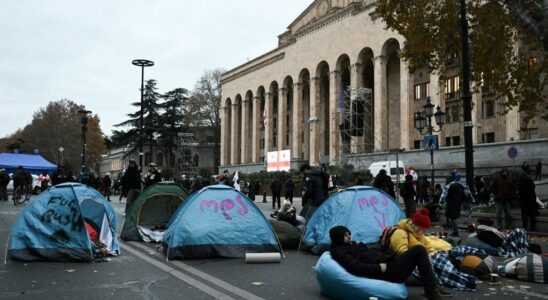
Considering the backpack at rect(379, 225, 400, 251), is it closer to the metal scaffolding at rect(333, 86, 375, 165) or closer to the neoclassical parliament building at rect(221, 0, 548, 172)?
the neoclassical parliament building at rect(221, 0, 548, 172)

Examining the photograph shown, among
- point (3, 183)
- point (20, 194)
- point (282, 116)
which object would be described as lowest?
point (20, 194)

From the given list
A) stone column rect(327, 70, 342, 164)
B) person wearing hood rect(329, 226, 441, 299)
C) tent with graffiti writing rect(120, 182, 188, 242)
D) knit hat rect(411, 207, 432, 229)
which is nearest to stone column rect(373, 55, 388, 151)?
stone column rect(327, 70, 342, 164)

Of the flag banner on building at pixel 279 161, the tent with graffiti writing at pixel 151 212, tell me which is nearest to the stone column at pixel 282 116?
the flag banner on building at pixel 279 161

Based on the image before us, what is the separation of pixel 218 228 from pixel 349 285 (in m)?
4.26

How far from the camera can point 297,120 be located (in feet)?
200

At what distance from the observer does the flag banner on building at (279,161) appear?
55281 mm

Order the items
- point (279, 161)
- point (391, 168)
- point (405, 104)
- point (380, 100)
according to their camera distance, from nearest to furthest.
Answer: point (391, 168)
point (405, 104)
point (380, 100)
point (279, 161)

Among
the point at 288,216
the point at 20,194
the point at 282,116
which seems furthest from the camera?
the point at 282,116

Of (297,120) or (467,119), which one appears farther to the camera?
(297,120)

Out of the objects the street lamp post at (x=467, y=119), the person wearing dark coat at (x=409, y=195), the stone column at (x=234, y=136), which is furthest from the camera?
the stone column at (x=234, y=136)

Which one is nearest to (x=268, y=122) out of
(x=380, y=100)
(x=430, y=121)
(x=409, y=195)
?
(x=380, y=100)

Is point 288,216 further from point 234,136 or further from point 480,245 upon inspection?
point 234,136

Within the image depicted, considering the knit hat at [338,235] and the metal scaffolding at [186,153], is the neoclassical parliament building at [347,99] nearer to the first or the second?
the metal scaffolding at [186,153]

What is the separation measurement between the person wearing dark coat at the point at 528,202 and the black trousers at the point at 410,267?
9.68 meters
